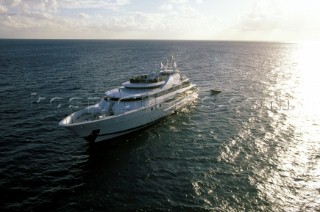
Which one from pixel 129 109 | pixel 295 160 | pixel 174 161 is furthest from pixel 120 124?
pixel 295 160

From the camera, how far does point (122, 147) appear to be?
2977 cm

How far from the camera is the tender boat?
96.2ft

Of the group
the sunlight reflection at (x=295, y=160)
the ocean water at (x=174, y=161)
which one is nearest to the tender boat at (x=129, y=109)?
the ocean water at (x=174, y=161)

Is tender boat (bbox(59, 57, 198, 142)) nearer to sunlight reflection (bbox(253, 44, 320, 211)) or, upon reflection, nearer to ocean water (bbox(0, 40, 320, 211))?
ocean water (bbox(0, 40, 320, 211))

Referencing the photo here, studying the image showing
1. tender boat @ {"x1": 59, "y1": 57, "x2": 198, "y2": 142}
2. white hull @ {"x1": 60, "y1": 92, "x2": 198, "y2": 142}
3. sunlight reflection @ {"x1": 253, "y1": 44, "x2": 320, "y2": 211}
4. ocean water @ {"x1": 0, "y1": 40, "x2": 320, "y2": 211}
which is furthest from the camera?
tender boat @ {"x1": 59, "y1": 57, "x2": 198, "y2": 142}

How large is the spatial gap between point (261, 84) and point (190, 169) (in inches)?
1860

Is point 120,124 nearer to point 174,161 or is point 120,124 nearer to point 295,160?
point 174,161

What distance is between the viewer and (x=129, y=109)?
32.9 metres

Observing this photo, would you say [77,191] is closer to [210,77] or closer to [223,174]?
[223,174]

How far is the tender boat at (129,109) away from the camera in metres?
29.3

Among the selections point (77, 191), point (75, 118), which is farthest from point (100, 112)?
point (77, 191)

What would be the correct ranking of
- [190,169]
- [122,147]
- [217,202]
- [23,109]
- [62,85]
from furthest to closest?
[62,85] < [23,109] < [122,147] < [190,169] < [217,202]

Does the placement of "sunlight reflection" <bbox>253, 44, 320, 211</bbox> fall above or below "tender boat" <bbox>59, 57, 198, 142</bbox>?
below

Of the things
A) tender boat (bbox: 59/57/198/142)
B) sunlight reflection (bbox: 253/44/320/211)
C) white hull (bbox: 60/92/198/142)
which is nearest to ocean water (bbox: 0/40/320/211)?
sunlight reflection (bbox: 253/44/320/211)
